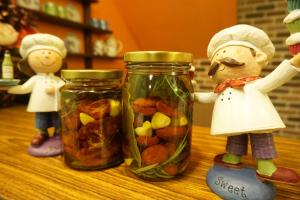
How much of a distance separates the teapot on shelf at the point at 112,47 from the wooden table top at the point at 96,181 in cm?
159

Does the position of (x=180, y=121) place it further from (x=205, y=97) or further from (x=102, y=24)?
(x=102, y=24)

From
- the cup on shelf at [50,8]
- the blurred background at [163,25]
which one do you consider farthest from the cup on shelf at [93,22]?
the cup on shelf at [50,8]

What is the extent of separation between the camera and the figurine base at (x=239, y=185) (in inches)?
13.8

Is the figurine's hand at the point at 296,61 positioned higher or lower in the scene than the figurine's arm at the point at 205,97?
higher

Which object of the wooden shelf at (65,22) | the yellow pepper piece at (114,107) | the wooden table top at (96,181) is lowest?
the wooden table top at (96,181)

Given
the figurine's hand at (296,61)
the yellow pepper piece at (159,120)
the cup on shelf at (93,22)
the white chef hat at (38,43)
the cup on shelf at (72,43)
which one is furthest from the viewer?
the cup on shelf at (93,22)

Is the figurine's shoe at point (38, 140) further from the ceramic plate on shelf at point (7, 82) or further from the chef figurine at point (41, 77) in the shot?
the ceramic plate on shelf at point (7, 82)

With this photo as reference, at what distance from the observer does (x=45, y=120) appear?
1.90 feet

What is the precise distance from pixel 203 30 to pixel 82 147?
5.46ft

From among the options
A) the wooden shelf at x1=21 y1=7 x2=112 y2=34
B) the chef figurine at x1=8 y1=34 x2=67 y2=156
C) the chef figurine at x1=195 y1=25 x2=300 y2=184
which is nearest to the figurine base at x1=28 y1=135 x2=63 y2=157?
the chef figurine at x1=8 y1=34 x2=67 y2=156

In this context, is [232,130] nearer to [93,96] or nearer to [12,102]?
[93,96]

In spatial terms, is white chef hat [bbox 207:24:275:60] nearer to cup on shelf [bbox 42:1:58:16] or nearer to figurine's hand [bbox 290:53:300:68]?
figurine's hand [bbox 290:53:300:68]

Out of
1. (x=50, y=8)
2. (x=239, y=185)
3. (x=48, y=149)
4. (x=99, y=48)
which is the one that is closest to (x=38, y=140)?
(x=48, y=149)

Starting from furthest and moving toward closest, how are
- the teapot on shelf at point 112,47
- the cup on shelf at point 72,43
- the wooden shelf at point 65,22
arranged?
the teapot on shelf at point 112,47 → the cup on shelf at point 72,43 → the wooden shelf at point 65,22
